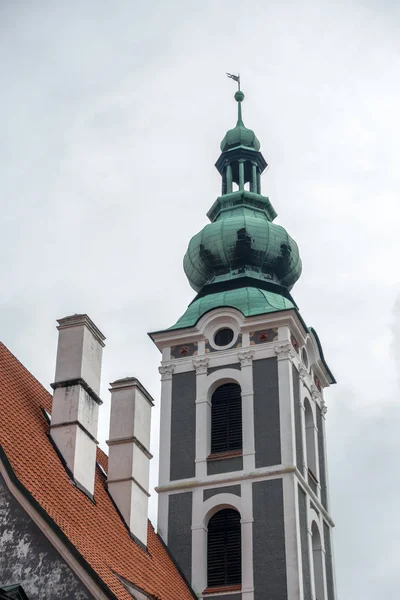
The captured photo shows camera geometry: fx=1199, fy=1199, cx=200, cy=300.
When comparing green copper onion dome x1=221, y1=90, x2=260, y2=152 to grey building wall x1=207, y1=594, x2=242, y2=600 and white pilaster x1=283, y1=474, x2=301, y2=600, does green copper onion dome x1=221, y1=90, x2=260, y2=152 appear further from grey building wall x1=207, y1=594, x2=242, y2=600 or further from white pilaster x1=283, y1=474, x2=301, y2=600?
grey building wall x1=207, y1=594, x2=242, y2=600

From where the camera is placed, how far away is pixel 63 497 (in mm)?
17250

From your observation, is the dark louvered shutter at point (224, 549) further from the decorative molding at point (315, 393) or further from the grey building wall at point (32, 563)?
the grey building wall at point (32, 563)

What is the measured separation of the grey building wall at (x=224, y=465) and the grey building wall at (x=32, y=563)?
29.9 feet

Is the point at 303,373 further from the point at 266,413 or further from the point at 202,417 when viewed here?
the point at 202,417

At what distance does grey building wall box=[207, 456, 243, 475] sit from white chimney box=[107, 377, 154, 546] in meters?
3.44

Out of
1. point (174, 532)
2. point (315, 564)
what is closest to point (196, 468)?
point (174, 532)

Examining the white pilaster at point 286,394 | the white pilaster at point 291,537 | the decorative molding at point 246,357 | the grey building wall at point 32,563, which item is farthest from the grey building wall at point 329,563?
the grey building wall at point 32,563

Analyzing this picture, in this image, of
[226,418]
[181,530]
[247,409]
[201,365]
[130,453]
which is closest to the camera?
[130,453]

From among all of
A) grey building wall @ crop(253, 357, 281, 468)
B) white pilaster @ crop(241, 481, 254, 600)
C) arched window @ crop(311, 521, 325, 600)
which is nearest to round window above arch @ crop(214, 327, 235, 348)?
grey building wall @ crop(253, 357, 281, 468)

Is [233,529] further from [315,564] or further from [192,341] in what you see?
[192,341]

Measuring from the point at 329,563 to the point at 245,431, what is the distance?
3.50 m

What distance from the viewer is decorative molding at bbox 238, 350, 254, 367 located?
25406 mm

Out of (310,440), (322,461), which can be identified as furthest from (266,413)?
(322,461)

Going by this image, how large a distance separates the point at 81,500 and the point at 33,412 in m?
1.79
